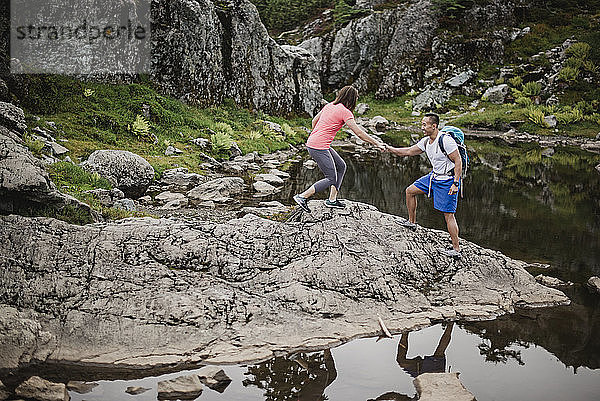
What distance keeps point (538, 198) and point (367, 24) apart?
4226 centimetres

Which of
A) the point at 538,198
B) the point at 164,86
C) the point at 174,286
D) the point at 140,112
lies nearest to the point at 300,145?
the point at 164,86

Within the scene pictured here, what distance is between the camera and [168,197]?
45.3 feet

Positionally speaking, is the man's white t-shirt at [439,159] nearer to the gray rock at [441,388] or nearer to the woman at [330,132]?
the woman at [330,132]

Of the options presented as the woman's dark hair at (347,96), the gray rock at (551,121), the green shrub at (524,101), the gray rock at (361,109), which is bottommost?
the gray rock at (361,109)

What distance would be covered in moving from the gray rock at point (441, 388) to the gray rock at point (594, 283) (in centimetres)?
433

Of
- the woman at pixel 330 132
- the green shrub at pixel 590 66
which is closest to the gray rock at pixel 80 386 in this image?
the woman at pixel 330 132

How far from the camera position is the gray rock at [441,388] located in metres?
5.50

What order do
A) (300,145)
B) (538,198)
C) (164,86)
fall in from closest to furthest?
1. (538,198)
2. (164,86)
3. (300,145)

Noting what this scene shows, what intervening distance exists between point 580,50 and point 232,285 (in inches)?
1707

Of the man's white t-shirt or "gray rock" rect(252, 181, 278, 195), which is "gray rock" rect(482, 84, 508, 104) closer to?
"gray rock" rect(252, 181, 278, 195)

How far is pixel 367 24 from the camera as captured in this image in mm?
54188

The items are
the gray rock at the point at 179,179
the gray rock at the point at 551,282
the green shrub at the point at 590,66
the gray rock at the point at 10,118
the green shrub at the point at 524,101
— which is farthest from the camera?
the green shrub at the point at 524,101

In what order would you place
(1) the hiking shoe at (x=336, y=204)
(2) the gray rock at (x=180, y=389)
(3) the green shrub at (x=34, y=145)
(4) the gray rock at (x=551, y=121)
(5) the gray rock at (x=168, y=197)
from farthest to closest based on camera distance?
(4) the gray rock at (x=551, y=121), (5) the gray rock at (x=168, y=197), (3) the green shrub at (x=34, y=145), (1) the hiking shoe at (x=336, y=204), (2) the gray rock at (x=180, y=389)

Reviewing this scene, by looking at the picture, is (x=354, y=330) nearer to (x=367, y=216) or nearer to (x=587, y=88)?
(x=367, y=216)
